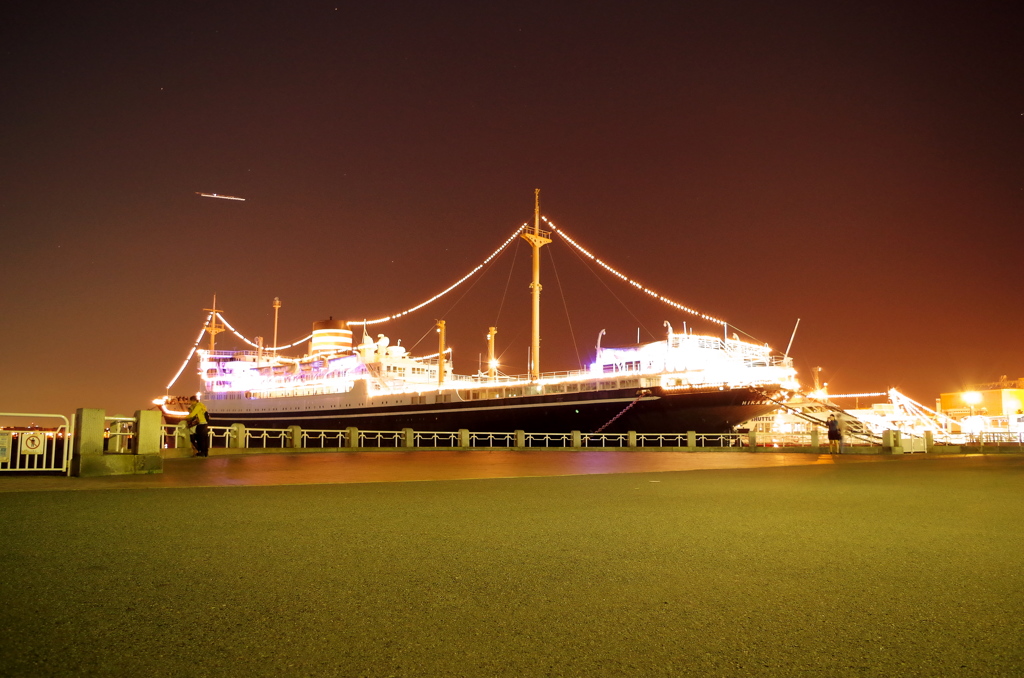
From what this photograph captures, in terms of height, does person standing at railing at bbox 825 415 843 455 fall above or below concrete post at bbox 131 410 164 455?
below

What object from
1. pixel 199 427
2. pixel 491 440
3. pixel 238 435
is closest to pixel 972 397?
pixel 491 440

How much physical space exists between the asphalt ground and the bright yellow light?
205 ft

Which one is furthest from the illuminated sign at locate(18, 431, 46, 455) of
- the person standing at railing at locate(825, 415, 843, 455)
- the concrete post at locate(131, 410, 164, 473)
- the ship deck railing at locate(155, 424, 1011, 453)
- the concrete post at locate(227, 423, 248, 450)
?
the person standing at railing at locate(825, 415, 843, 455)

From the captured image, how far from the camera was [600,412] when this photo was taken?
40219 mm

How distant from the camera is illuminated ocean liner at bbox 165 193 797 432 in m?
38.9

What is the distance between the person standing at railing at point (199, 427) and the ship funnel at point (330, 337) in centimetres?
3966

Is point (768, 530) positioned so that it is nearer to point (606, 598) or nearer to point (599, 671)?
point (606, 598)

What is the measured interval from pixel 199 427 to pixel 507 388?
28603 mm

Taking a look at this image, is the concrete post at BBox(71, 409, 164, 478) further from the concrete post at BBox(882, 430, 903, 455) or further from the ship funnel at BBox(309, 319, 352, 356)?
the ship funnel at BBox(309, 319, 352, 356)

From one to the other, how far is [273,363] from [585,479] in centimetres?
5231

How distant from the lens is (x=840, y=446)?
2411cm

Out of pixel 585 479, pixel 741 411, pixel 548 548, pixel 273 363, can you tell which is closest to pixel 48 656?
pixel 548 548

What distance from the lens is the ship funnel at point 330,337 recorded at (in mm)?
58156

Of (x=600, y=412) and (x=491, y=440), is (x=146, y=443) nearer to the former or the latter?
(x=491, y=440)
